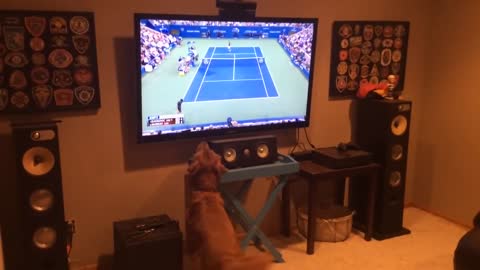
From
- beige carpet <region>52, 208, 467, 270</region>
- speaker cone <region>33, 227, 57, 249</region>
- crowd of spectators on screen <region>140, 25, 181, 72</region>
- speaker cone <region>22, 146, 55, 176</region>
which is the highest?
crowd of spectators on screen <region>140, 25, 181, 72</region>

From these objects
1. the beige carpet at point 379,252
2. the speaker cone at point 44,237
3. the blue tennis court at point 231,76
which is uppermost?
the blue tennis court at point 231,76

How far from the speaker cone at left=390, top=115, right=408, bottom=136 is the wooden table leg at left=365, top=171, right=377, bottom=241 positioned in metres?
0.35

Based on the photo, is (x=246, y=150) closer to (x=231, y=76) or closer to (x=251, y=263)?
(x=231, y=76)

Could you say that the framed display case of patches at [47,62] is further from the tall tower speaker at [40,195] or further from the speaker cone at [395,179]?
the speaker cone at [395,179]

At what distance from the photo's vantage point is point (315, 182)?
2.95 metres

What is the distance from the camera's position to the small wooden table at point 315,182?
2959mm

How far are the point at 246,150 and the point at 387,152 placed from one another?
1092 millimetres

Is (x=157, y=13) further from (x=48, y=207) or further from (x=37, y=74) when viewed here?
Result: (x=48, y=207)

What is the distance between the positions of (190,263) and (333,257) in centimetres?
96

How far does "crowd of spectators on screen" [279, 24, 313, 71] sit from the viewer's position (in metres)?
2.98

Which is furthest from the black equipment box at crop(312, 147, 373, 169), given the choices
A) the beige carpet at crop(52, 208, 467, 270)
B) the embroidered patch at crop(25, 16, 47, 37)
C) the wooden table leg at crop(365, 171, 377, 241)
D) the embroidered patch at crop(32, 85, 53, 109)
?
the embroidered patch at crop(25, 16, 47, 37)

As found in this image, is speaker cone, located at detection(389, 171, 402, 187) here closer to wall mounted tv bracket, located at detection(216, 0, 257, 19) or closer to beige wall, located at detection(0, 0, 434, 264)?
beige wall, located at detection(0, 0, 434, 264)

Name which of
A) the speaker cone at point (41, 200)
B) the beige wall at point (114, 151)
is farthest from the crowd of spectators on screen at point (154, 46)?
the speaker cone at point (41, 200)

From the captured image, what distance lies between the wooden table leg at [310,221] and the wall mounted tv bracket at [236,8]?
115 centimetres
